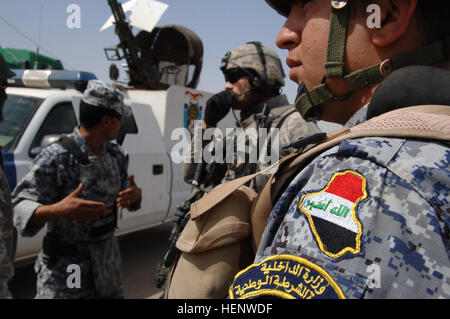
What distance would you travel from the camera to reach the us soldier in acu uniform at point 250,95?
2.70 meters

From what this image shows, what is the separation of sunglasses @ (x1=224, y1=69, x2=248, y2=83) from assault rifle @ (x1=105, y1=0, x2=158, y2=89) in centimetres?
459

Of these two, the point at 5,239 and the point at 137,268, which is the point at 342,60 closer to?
the point at 5,239

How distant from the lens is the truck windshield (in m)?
3.54

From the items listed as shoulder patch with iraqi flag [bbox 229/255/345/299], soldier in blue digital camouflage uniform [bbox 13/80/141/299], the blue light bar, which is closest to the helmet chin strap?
shoulder patch with iraqi flag [bbox 229/255/345/299]

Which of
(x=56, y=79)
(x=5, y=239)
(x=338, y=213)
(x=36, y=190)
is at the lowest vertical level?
(x=5, y=239)

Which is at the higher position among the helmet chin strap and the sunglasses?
the sunglasses

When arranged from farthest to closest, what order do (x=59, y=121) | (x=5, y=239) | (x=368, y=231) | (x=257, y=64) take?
(x=59, y=121), (x=257, y=64), (x=5, y=239), (x=368, y=231)

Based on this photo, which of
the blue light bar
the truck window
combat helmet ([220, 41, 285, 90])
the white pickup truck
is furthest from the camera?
the blue light bar

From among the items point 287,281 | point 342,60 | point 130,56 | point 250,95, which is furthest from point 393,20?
point 130,56

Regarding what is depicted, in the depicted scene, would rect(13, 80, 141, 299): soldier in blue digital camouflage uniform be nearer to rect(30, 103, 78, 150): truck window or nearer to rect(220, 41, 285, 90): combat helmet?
rect(220, 41, 285, 90): combat helmet

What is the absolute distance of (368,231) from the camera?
21.5 inches

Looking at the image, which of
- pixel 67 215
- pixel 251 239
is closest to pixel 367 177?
pixel 251 239

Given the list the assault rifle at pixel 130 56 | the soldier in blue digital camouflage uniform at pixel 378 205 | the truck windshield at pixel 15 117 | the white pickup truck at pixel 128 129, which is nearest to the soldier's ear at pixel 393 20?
the soldier in blue digital camouflage uniform at pixel 378 205

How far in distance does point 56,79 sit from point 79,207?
298cm
